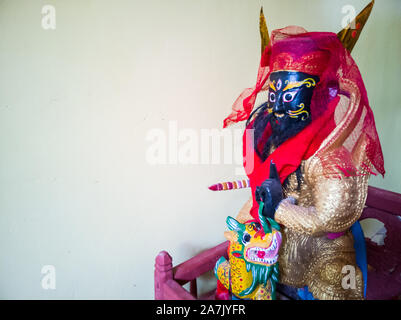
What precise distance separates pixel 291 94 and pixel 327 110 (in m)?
0.13

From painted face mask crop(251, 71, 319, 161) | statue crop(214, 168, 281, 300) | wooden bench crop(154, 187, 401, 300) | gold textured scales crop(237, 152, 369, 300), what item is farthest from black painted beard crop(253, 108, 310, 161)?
wooden bench crop(154, 187, 401, 300)

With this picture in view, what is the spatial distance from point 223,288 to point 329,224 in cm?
41

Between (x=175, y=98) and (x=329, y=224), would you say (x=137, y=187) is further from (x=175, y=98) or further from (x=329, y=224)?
(x=329, y=224)

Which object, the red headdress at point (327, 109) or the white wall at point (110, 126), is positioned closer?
the red headdress at point (327, 109)

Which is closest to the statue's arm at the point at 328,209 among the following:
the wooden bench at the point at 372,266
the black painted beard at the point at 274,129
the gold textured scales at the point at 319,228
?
the gold textured scales at the point at 319,228

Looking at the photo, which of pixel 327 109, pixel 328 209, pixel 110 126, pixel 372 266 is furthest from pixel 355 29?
pixel 372 266

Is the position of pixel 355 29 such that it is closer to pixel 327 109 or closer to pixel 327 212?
pixel 327 109

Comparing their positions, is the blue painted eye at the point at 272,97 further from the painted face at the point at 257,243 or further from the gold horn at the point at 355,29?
the painted face at the point at 257,243

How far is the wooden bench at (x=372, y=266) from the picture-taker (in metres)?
1.03

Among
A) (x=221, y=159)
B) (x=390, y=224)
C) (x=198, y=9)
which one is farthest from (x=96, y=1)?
(x=390, y=224)

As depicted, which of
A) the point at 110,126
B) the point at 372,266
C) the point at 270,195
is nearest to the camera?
the point at 270,195

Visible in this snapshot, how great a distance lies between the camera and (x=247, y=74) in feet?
4.66

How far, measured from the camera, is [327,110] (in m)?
0.93

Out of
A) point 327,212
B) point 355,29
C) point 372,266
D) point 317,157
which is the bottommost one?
point 372,266
